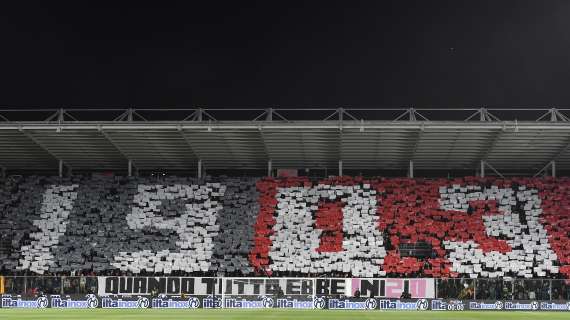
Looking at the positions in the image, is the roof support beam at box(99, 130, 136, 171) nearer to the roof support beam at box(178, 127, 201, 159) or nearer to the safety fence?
the roof support beam at box(178, 127, 201, 159)

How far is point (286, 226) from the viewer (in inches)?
1987

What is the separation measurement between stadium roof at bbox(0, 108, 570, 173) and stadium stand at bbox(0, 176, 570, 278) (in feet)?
4.84

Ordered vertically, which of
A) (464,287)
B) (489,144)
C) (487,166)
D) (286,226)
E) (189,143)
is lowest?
(464,287)

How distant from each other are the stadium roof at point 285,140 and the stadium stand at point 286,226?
148 centimetres

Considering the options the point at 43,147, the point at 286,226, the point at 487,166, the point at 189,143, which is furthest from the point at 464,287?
the point at 43,147

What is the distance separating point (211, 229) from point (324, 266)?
7497mm

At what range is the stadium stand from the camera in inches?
1887

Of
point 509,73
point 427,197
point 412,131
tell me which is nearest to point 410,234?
point 427,197

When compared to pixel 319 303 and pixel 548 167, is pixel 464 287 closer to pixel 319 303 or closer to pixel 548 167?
pixel 319 303

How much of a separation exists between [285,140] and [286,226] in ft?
17.8

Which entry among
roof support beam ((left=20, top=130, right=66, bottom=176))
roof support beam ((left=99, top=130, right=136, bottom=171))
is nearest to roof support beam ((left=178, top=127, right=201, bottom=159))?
roof support beam ((left=99, top=130, right=136, bottom=171))

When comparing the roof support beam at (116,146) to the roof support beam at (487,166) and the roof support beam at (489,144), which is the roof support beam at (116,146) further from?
the roof support beam at (487,166)

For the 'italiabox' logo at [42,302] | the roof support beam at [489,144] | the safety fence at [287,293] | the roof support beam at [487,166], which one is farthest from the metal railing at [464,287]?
the roof support beam at [487,166]

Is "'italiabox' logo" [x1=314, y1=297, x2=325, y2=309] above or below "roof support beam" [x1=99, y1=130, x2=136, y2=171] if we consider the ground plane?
below
